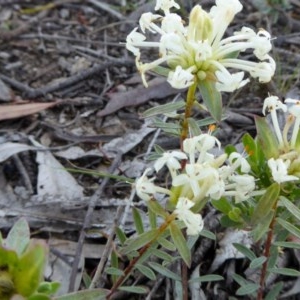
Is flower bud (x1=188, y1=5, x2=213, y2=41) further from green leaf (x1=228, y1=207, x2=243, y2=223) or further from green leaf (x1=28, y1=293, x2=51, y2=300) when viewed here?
green leaf (x1=28, y1=293, x2=51, y2=300)

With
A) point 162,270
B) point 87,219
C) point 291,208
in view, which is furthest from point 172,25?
point 87,219

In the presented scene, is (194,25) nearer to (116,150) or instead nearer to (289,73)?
(116,150)

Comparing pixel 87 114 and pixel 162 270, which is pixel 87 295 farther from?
pixel 87 114

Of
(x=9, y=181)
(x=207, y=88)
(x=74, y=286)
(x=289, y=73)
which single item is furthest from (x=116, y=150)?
(x=207, y=88)

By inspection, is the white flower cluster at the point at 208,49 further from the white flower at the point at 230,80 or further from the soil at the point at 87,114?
the soil at the point at 87,114

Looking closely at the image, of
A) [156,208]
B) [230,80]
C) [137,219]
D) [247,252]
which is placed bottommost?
[247,252]

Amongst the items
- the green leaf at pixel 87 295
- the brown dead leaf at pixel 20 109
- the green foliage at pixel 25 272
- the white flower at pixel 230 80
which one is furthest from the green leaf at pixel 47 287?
the brown dead leaf at pixel 20 109

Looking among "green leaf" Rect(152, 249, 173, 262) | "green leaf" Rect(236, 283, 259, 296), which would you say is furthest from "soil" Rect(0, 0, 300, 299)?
"green leaf" Rect(152, 249, 173, 262)
